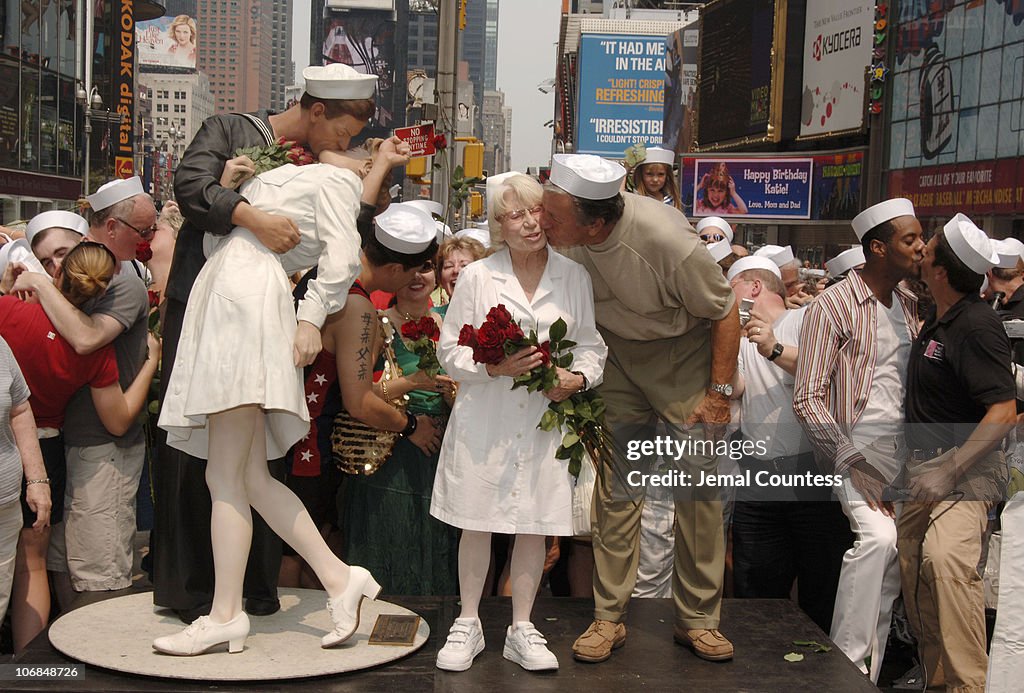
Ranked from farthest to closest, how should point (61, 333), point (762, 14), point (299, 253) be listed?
point (762, 14) → point (61, 333) → point (299, 253)

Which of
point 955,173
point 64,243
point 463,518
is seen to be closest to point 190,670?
point 463,518

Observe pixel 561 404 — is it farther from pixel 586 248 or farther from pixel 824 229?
pixel 824 229

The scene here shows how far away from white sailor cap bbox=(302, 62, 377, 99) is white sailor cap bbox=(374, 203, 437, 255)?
0.83 m

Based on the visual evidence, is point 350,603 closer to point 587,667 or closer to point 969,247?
point 587,667

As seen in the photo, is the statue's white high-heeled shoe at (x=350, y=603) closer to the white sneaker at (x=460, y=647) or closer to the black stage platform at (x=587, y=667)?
the black stage platform at (x=587, y=667)

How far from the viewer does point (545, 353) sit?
13.7ft

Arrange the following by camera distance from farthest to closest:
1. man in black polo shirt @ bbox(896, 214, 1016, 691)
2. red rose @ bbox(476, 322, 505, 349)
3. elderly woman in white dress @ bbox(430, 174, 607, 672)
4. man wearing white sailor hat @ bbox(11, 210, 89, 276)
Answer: man wearing white sailor hat @ bbox(11, 210, 89, 276), man in black polo shirt @ bbox(896, 214, 1016, 691), elderly woman in white dress @ bbox(430, 174, 607, 672), red rose @ bbox(476, 322, 505, 349)

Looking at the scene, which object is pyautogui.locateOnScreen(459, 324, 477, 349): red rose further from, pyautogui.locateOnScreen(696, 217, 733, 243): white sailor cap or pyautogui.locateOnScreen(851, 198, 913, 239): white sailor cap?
pyautogui.locateOnScreen(696, 217, 733, 243): white sailor cap

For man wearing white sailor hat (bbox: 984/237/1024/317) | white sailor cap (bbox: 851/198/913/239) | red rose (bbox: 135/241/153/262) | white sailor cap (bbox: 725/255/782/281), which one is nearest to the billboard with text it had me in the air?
man wearing white sailor hat (bbox: 984/237/1024/317)

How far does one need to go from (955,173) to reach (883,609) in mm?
28292

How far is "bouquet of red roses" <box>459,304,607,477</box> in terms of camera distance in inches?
159

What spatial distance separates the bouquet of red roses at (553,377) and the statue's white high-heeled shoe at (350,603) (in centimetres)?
87

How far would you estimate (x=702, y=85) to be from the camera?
44.3 metres

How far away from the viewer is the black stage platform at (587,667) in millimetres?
4094
